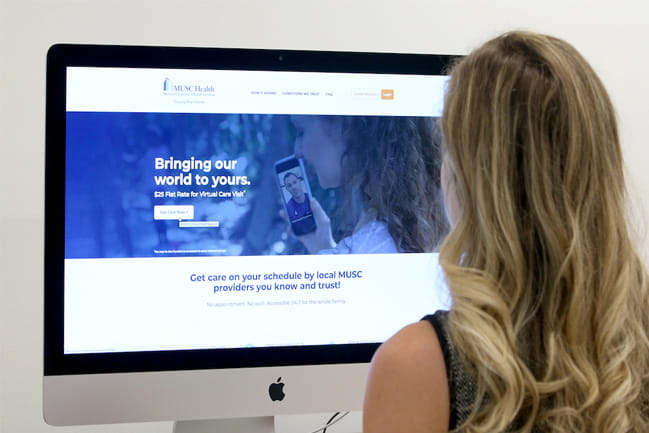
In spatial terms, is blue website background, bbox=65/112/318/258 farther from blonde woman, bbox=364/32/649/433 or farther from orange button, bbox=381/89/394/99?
blonde woman, bbox=364/32/649/433

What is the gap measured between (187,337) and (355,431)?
531 mm

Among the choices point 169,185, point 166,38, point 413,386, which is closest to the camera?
point 413,386

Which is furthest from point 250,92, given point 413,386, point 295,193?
point 413,386

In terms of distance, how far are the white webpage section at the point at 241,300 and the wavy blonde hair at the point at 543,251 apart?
0.31 m

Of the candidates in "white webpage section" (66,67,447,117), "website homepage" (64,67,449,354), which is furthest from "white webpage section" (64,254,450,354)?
"white webpage section" (66,67,447,117)

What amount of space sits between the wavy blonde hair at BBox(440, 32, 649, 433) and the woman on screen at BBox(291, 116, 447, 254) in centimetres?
36

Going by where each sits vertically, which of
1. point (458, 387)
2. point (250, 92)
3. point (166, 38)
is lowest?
point (458, 387)

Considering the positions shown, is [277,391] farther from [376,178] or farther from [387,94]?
[387,94]

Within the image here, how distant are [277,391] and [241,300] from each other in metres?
0.16

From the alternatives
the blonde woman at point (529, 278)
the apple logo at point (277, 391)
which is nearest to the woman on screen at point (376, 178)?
the apple logo at point (277, 391)

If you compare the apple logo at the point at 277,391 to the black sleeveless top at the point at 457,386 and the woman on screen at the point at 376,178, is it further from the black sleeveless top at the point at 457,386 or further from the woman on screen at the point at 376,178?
the black sleeveless top at the point at 457,386

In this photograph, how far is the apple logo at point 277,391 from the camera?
113 cm

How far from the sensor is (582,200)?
30.6 inches

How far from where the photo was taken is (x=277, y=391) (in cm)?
113
